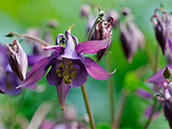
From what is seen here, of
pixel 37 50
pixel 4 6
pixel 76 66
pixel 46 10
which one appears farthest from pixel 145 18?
pixel 76 66

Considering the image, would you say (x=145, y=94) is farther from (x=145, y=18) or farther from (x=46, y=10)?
(x=46, y=10)

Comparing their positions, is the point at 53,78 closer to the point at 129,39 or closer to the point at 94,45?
the point at 94,45

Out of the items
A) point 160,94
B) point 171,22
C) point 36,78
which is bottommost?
point 160,94

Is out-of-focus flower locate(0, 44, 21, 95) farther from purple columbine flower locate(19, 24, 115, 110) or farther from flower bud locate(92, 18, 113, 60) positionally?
flower bud locate(92, 18, 113, 60)

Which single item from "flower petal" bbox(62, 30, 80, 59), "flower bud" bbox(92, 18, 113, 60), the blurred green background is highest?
"flower bud" bbox(92, 18, 113, 60)

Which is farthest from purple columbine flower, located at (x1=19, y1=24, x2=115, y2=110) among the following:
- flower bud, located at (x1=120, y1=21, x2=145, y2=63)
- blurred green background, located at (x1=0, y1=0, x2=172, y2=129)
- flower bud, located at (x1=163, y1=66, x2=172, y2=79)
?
blurred green background, located at (x1=0, y1=0, x2=172, y2=129)

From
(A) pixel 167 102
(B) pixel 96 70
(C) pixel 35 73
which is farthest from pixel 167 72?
(C) pixel 35 73
